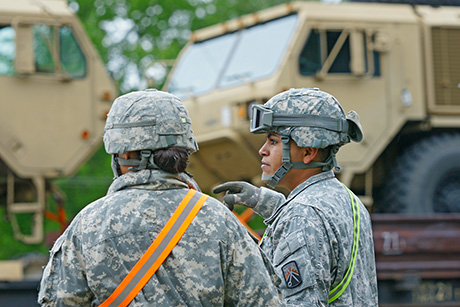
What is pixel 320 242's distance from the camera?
3025 mm

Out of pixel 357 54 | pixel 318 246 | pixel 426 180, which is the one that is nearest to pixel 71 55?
pixel 357 54

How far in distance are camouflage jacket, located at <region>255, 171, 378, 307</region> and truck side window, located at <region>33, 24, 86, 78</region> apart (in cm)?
588

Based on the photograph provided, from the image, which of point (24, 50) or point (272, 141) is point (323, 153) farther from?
point (24, 50)

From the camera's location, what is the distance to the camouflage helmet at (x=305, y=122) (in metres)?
3.29

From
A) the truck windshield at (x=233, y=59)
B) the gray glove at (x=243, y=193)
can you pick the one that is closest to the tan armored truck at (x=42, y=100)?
the truck windshield at (x=233, y=59)

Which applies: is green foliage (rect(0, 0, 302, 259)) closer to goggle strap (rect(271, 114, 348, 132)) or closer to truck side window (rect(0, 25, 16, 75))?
truck side window (rect(0, 25, 16, 75))

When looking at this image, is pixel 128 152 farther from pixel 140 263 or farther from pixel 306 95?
pixel 306 95

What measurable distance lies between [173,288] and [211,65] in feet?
22.5

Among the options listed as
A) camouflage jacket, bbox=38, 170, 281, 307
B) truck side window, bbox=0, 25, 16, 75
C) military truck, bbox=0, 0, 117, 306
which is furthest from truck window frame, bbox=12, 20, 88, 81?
camouflage jacket, bbox=38, 170, 281, 307

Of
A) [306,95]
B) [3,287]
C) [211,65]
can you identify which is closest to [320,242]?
[306,95]

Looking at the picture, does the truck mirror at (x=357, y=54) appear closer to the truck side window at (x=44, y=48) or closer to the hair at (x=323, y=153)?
the truck side window at (x=44, y=48)

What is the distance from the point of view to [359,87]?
29.0ft

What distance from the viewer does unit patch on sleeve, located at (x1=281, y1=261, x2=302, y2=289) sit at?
117 inches

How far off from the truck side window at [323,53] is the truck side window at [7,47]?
2.93 m
